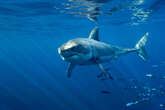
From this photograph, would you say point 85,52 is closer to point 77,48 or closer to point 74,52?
point 77,48

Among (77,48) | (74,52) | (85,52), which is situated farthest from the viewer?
(85,52)

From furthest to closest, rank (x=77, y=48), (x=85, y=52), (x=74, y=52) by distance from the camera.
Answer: (x=85, y=52) < (x=77, y=48) < (x=74, y=52)

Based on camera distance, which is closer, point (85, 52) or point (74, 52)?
point (74, 52)

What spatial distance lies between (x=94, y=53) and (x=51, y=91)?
16631mm

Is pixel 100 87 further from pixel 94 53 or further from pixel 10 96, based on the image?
pixel 94 53

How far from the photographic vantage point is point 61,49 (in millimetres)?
4574

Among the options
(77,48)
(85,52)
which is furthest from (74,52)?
(85,52)

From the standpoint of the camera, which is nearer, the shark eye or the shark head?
the shark head

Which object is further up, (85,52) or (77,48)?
(77,48)

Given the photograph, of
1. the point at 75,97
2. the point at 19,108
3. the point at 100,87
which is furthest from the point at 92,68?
the point at 19,108

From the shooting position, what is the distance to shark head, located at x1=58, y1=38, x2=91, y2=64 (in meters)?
4.56

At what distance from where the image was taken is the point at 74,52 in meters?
4.73

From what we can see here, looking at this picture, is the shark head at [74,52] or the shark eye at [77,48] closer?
the shark head at [74,52]

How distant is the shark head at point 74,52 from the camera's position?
4.56m
